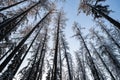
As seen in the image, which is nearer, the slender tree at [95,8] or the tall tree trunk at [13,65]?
the slender tree at [95,8]

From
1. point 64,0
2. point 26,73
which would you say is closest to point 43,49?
point 26,73

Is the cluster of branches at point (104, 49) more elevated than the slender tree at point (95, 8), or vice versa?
the slender tree at point (95, 8)

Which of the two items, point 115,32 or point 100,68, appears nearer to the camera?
point 115,32

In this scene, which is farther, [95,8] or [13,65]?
[13,65]

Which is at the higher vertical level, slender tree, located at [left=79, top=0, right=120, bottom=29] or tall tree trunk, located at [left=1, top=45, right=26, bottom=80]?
slender tree, located at [left=79, top=0, right=120, bottom=29]

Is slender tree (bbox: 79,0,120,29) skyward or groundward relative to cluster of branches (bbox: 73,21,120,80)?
skyward

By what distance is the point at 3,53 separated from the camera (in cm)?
1744

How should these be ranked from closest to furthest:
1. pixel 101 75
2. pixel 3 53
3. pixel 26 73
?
pixel 3 53 → pixel 26 73 → pixel 101 75

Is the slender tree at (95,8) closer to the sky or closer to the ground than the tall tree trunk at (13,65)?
closer to the sky

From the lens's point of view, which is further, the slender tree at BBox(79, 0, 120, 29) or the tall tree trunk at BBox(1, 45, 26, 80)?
the tall tree trunk at BBox(1, 45, 26, 80)

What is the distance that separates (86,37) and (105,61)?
8.38m

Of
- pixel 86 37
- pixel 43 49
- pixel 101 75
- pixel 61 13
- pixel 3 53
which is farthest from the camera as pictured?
pixel 101 75

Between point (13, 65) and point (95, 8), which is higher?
point (95, 8)

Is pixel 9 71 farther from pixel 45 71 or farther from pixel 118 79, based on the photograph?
pixel 118 79
